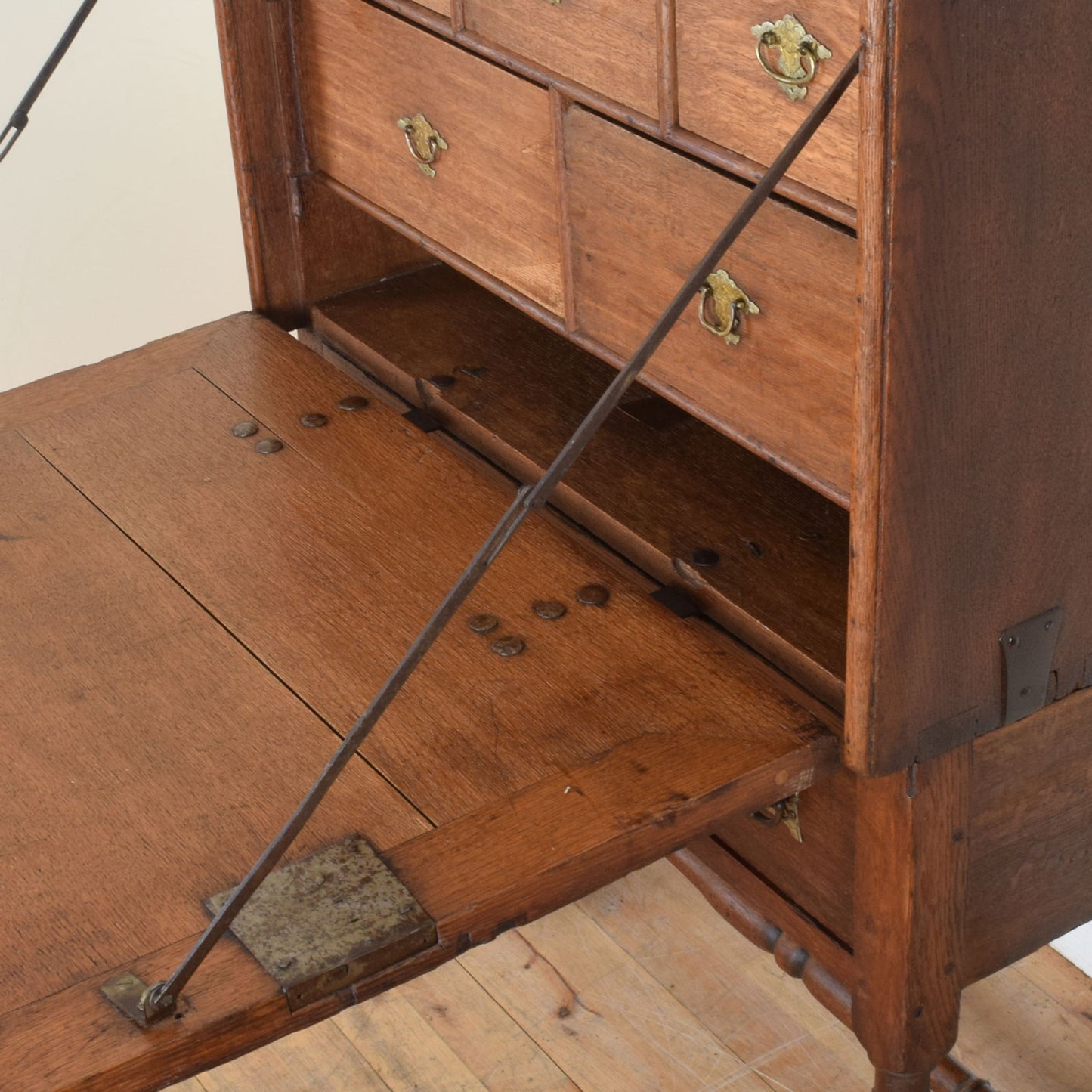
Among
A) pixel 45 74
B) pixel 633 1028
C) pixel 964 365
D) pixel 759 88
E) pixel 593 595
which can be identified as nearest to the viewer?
pixel 964 365

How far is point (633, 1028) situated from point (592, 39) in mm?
1153

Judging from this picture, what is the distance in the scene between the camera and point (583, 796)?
1179mm

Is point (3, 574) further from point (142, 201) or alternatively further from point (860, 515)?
point (142, 201)

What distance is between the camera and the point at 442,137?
1.58 m

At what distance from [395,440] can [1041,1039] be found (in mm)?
990

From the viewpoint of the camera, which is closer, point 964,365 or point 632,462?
point 964,365

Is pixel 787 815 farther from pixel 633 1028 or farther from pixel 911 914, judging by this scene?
pixel 633 1028

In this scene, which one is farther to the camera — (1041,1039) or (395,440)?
(1041,1039)

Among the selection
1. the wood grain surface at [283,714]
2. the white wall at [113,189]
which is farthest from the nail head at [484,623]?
the white wall at [113,189]

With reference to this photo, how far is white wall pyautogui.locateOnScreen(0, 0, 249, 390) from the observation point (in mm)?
2992

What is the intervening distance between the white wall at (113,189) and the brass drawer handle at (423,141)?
57.6 inches

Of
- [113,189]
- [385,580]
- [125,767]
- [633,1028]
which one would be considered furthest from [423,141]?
[113,189]

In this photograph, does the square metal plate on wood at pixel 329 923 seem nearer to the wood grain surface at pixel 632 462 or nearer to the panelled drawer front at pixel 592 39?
the wood grain surface at pixel 632 462

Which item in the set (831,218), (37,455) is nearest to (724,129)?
(831,218)
